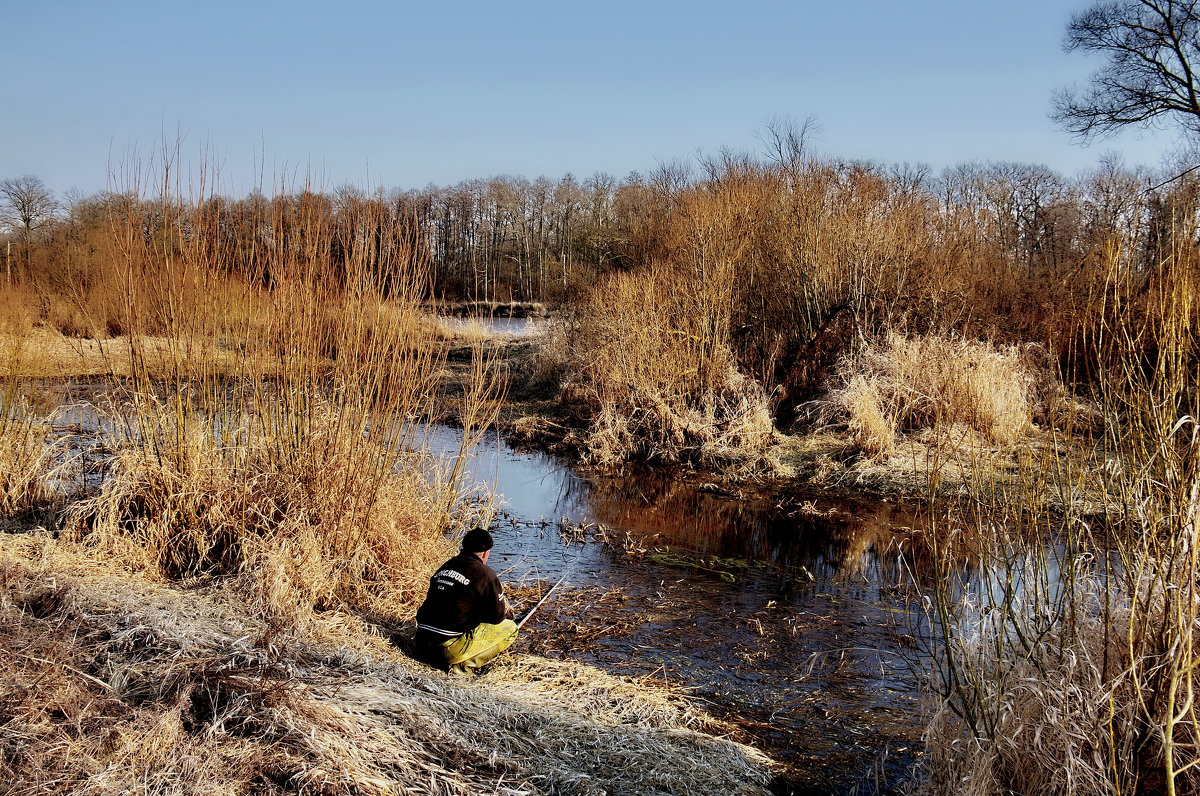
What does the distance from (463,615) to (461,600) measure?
10 cm

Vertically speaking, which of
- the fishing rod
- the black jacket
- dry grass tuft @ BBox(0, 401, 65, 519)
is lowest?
the fishing rod

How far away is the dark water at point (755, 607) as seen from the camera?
17.3ft

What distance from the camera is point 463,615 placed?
545 centimetres

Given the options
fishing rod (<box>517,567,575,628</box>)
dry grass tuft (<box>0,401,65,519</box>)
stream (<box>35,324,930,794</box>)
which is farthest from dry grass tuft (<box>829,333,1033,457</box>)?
dry grass tuft (<box>0,401,65,519</box>)

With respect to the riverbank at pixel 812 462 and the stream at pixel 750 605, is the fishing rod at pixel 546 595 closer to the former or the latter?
the stream at pixel 750 605

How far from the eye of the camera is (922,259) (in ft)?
51.4

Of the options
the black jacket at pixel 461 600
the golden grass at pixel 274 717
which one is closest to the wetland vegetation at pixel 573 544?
the golden grass at pixel 274 717

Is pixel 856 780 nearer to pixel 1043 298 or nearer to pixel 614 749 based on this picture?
pixel 614 749

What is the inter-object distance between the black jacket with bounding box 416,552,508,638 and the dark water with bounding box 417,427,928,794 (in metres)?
0.91

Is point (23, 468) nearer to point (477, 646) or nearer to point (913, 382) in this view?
point (477, 646)

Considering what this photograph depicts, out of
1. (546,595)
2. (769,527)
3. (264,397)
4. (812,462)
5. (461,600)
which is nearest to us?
(461,600)

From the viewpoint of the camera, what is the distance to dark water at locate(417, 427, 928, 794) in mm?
5262

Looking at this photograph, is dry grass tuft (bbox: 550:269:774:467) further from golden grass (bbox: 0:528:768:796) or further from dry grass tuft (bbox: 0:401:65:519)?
golden grass (bbox: 0:528:768:796)

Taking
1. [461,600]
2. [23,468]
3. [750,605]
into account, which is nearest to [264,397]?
[461,600]
